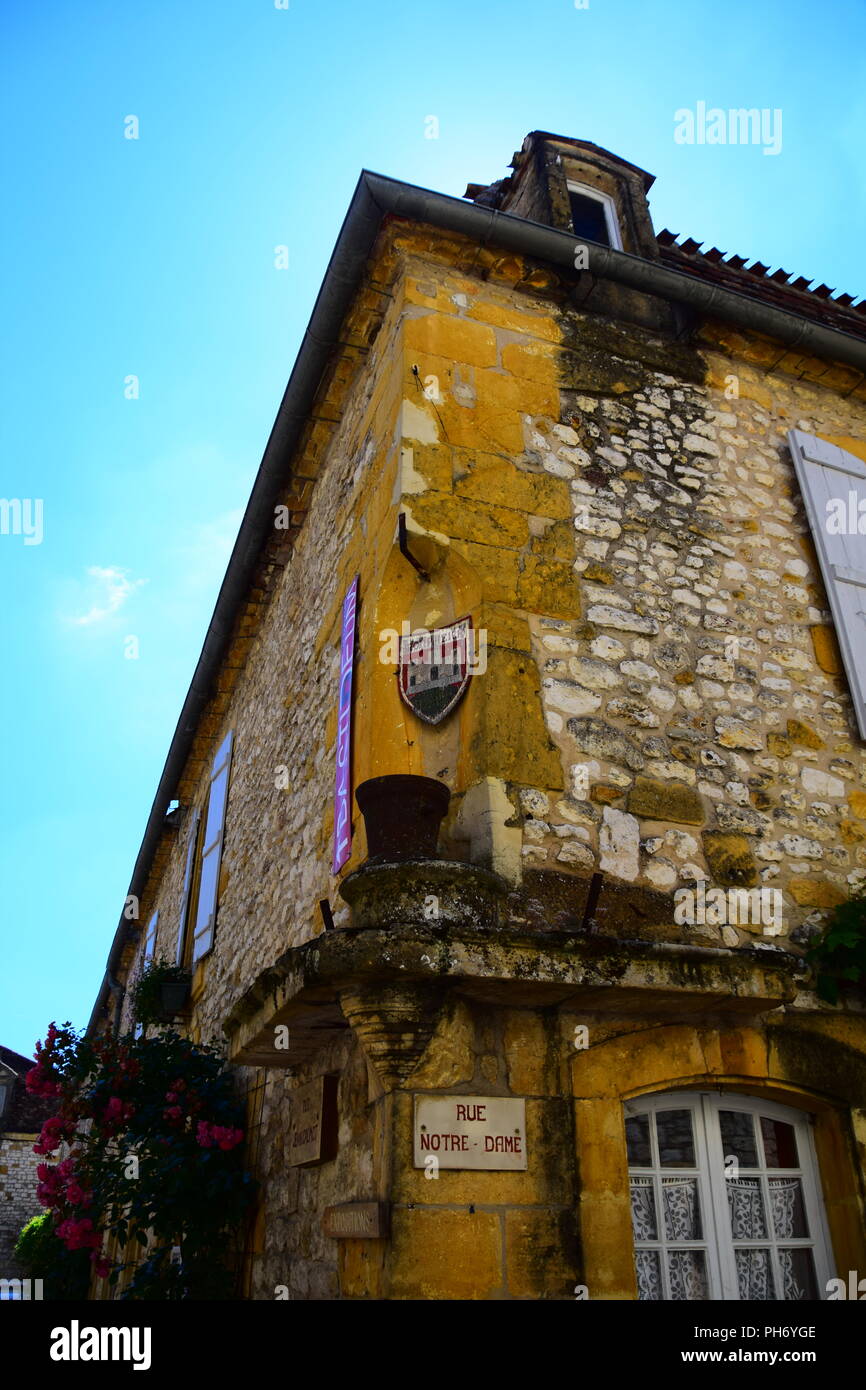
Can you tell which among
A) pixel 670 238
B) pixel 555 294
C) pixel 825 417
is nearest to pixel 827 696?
pixel 825 417

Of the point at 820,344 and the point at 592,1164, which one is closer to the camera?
the point at 592,1164

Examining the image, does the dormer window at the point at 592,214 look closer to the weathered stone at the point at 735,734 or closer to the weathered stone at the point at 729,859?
the weathered stone at the point at 735,734

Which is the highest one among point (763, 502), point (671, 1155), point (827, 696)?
point (763, 502)

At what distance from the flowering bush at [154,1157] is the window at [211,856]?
144 centimetres

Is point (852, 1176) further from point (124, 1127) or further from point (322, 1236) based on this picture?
point (124, 1127)

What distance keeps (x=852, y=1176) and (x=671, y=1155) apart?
26.7 inches

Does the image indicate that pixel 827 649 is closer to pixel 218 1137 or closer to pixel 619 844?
pixel 619 844

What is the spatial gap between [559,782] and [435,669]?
689 millimetres

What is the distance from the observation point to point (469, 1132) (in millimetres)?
3000

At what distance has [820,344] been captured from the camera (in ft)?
17.7

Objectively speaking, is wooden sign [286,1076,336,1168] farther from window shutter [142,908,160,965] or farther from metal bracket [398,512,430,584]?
window shutter [142,908,160,965]

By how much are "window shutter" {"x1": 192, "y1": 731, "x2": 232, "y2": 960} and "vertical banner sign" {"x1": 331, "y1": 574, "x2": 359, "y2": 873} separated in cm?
349

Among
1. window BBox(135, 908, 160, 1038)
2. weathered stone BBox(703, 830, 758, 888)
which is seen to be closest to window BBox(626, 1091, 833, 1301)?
weathered stone BBox(703, 830, 758, 888)

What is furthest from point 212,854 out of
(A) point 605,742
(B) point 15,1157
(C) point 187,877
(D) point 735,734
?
(B) point 15,1157
